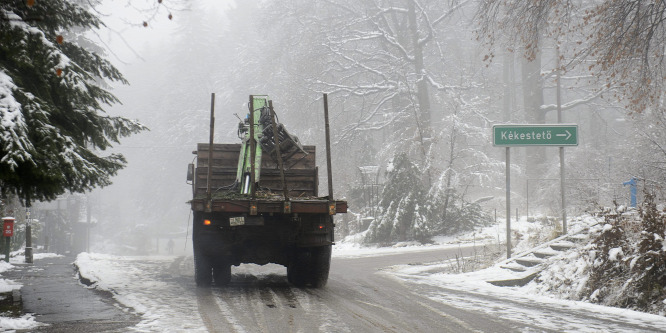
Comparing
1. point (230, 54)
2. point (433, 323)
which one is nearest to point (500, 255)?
point (433, 323)

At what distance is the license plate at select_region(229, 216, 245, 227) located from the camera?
31.2 feet

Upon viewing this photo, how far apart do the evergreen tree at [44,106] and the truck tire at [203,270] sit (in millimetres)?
2016

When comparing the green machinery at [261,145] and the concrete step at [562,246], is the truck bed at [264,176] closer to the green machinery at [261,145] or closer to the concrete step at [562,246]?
the green machinery at [261,145]

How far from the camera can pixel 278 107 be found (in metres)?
40.9

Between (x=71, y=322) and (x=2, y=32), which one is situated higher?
(x=2, y=32)

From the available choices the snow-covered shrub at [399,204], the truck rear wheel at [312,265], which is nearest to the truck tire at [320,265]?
the truck rear wheel at [312,265]

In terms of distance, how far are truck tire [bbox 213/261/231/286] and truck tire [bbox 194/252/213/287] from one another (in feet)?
0.69

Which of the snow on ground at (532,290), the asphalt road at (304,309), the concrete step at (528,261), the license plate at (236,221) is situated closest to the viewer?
the asphalt road at (304,309)

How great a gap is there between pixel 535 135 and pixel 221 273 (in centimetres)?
697

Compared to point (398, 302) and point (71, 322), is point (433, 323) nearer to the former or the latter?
point (398, 302)

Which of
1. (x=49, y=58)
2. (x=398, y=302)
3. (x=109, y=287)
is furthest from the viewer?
(x=109, y=287)

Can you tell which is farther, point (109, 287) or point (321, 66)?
point (321, 66)

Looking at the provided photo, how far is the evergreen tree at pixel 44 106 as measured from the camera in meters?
7.35

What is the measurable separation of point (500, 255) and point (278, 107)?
92.8 feet
